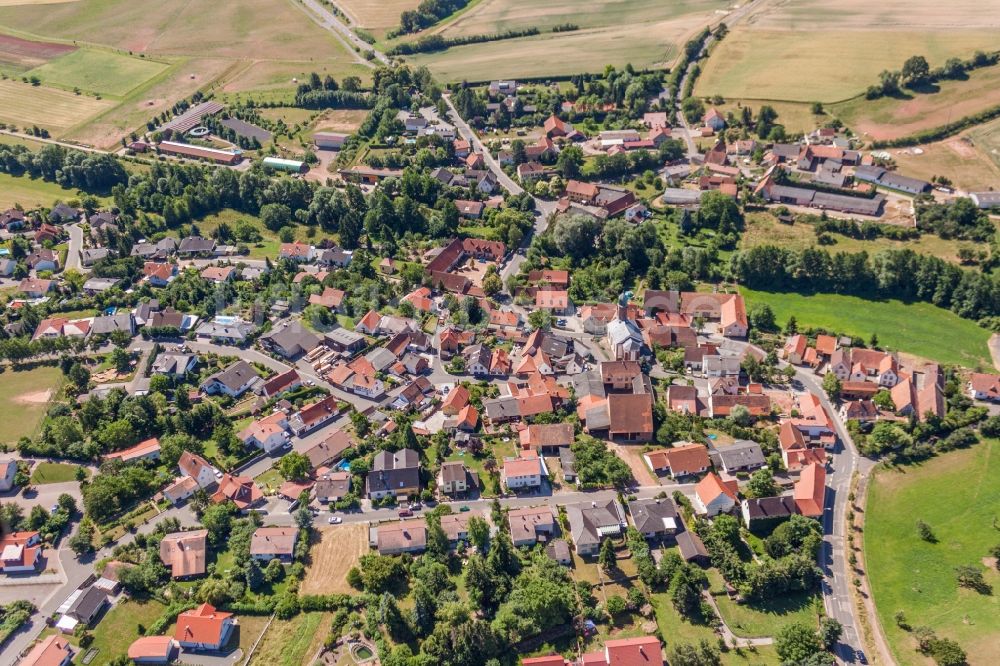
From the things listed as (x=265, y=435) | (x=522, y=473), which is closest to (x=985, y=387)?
(x=522, y=473)

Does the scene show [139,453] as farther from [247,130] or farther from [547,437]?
[247,130]

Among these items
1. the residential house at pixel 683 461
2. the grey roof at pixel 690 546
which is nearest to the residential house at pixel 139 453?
the residential house at pixel 683 461

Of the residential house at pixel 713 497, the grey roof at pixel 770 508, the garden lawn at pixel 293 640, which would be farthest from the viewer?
the residential house at pixel 713 497

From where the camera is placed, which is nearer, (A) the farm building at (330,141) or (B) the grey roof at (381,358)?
(B) the grey roof at (381,358)

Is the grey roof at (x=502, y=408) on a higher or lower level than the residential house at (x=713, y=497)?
higher

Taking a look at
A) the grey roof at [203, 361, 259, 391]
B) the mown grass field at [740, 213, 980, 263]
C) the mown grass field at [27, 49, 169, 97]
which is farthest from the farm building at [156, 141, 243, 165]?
the mown grass field at [740, 213, 980, 263]

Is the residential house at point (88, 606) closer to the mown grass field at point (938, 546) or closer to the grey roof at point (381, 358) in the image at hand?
the grey roof at point (381, 358)

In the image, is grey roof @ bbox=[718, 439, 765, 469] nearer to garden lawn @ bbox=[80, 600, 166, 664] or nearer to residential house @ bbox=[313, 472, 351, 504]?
residential house @ bbox=[313, 472, 351, 504]
